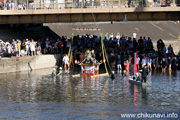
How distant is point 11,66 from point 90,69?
362 inches

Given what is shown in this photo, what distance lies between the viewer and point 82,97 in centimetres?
3234

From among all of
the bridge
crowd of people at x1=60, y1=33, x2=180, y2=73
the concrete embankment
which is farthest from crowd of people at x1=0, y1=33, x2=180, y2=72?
the bridge

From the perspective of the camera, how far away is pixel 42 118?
2589 centimetres

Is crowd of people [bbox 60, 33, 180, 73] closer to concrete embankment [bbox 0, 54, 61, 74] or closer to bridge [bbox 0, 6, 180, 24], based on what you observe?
concrete embankment [bbox 0, 54, 61, 74]

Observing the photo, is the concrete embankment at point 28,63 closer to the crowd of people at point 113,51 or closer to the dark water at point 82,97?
the crowd of people at point 113,51

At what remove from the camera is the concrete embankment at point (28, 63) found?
48031mm

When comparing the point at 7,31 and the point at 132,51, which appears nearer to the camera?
the point at 132,51

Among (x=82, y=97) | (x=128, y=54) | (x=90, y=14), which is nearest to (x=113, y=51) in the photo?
(x=128, y=54)

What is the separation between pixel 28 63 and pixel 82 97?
1952 centimetres

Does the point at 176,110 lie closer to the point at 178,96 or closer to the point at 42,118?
the point at 178,96

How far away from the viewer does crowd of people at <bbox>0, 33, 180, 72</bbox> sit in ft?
159

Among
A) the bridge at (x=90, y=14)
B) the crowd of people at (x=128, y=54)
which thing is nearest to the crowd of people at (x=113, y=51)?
the crowd of people at (x=128, y=54)

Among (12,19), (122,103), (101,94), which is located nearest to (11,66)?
(12,19)

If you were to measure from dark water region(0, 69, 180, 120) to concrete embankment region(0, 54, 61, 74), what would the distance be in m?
3.65
